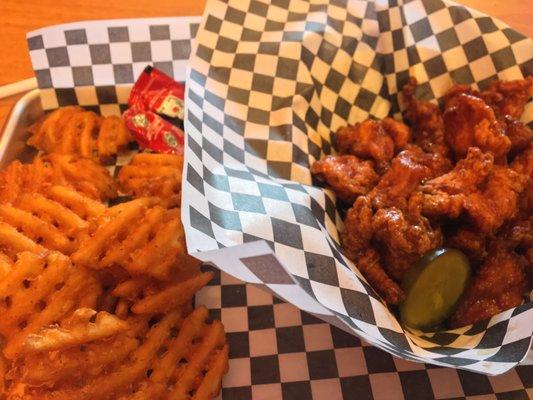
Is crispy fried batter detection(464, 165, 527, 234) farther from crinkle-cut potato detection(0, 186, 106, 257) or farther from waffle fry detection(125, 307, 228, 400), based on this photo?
crinkle-cut potato detection(0, 186, 106, 257)

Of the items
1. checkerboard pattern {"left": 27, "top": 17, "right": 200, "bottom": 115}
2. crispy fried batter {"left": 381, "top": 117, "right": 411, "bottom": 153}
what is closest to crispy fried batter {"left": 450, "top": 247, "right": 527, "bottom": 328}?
crispy fried batter {"left": 381, "top": 117, "right": 411, "bottom": 153}

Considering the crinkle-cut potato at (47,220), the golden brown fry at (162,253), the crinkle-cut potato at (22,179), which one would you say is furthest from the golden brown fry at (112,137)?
the golden brown fry at (162,253)

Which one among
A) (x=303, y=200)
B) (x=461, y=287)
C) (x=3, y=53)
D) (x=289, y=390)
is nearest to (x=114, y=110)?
(x=3, y=53)

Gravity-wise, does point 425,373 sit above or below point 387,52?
below

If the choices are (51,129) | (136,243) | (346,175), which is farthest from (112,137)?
(346,175)

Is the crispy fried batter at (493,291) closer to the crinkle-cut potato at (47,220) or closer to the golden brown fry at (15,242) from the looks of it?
the crinkle-cut potato at (47,220)

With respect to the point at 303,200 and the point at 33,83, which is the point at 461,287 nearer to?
the point at 303,200
